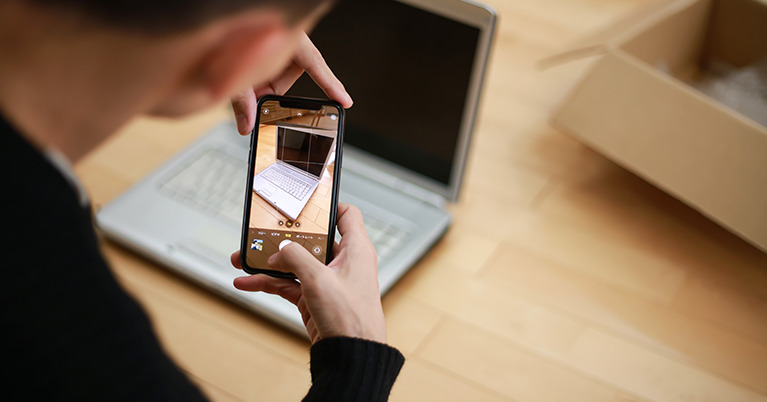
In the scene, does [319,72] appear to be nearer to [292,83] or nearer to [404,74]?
[292,83]

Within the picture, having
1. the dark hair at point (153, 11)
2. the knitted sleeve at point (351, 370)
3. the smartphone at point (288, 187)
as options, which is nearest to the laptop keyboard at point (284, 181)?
the smartphone at point (288, 187)

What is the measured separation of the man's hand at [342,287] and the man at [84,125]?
0.14m

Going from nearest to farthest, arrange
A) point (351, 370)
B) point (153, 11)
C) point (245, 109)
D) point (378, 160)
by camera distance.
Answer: point (153, 11), point (351, 370), point (245, 109), point (378, 160)

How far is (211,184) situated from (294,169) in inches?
11.7

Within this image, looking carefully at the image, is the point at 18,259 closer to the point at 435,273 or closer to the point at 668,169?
the point at 435,273

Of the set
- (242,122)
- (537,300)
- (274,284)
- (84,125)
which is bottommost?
(537,300)

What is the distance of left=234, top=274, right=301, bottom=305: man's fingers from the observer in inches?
21.8

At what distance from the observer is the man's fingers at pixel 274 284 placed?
554 millimetres

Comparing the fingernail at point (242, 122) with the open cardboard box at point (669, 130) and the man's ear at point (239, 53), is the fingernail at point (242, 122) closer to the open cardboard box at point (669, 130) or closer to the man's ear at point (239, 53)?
the man's ear at point (239, 53)

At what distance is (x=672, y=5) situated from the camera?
0.96 m

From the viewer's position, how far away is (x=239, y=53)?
0.31 m

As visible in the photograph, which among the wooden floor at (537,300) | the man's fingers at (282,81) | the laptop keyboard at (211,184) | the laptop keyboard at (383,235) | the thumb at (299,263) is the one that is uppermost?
the man's fingers at (282,81)

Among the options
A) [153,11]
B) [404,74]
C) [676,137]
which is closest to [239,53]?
[153,11]

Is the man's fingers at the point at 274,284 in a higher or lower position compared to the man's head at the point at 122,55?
lower
